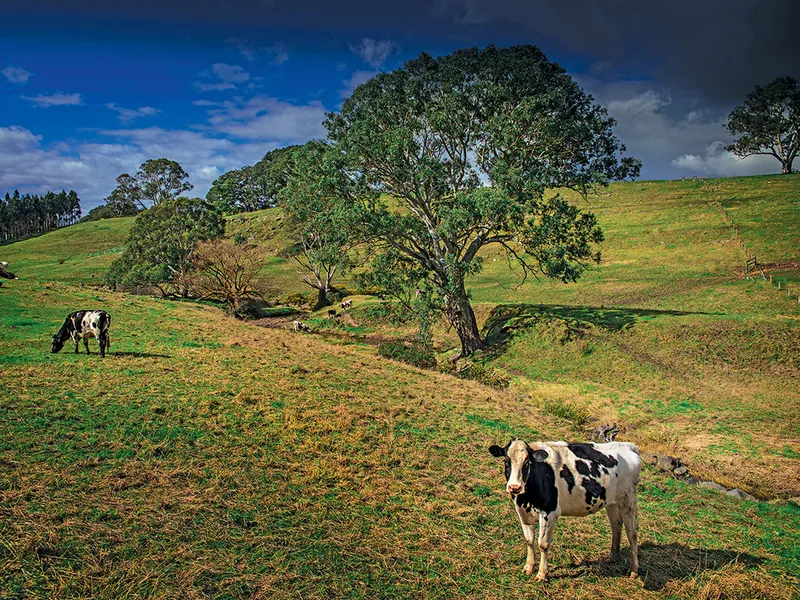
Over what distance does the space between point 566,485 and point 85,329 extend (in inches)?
788

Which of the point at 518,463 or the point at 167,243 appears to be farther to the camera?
the point at 167,243

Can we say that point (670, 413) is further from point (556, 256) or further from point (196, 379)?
point (196, 379)

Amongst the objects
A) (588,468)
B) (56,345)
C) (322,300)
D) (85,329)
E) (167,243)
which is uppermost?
(167,243)

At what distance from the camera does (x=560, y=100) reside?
30.6m

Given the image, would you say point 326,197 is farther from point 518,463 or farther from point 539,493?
point 539,493

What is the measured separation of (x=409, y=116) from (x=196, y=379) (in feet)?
73.9

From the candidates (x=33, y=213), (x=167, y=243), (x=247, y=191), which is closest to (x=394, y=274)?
(x=167, y=243)

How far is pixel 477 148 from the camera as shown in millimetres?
32062

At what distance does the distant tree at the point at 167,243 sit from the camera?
5712cm

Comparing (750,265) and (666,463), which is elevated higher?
(750,265)

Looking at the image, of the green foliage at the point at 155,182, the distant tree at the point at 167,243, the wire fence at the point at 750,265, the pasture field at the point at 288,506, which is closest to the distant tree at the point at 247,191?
the green foliage at the point at 155,182

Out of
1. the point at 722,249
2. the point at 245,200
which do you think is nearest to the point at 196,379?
the point at 722,249

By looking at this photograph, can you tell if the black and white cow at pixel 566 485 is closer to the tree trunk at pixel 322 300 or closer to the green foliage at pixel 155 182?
the tree trunk at pixel 322 300

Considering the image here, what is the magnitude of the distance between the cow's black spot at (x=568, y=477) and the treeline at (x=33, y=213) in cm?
20667
